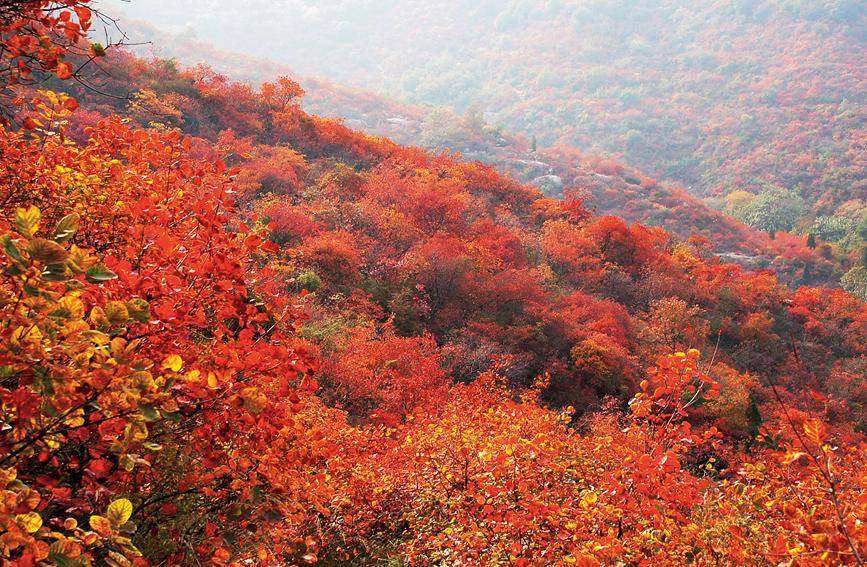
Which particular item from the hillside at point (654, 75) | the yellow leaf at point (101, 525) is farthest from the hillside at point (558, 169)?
the yellow leaf at point (101, 525)

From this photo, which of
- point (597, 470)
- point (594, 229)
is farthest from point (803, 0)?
point (597, 470)

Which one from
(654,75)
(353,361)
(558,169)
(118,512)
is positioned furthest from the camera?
(654,75)

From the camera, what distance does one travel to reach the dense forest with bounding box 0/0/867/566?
2158 millimetres

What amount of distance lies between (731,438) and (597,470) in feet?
40.3

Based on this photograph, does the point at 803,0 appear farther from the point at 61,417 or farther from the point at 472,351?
the point at 61,417

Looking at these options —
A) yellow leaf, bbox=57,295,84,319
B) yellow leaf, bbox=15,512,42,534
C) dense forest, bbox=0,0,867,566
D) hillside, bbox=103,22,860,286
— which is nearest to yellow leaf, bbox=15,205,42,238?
dense forest, bbox=0,0,867,566

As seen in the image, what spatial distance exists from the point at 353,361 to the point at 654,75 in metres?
120

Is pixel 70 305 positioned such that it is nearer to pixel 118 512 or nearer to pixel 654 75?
pixel 118 512

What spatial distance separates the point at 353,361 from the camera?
12.5 metres

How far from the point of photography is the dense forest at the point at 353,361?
216 cm

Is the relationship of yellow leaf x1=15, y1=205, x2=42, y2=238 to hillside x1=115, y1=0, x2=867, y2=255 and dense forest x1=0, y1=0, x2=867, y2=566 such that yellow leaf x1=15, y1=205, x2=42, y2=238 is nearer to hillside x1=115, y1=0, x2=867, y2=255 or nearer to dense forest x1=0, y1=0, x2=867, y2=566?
dense forest x1=0, y1=0, x2=867, y2=566

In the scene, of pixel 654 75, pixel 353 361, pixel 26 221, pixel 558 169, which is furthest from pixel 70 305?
pixel 654 75

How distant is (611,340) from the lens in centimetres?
1934

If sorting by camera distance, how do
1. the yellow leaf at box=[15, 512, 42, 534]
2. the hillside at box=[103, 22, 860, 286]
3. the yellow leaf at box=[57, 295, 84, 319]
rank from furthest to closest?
1. the hillside at box=[103, 22, 860, 286]
2. the yellow leaf at box=[57, 295, 84, 319]
3. the yellow leaf at box=[15, 512, 42, 534]
